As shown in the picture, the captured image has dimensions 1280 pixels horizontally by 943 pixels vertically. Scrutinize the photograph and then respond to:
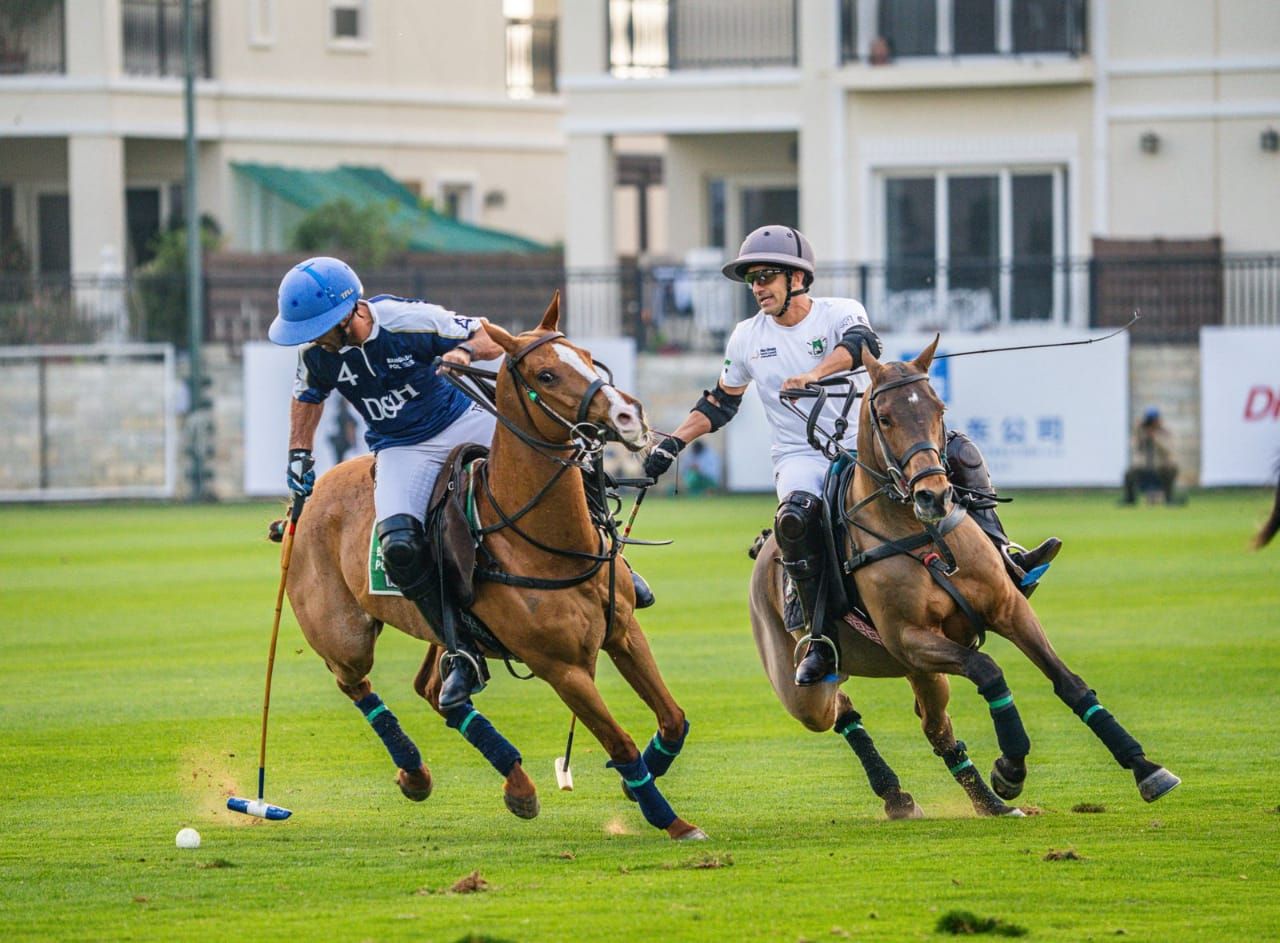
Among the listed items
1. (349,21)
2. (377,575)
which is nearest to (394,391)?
(377,575)

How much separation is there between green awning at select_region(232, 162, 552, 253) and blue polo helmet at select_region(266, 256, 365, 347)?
28374mm

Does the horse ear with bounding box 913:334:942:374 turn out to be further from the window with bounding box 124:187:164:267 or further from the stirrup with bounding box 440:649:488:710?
the window with bounding box 124:187:164:267

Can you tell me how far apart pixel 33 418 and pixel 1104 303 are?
16.3m

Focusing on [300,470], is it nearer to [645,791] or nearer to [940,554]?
[645,791]

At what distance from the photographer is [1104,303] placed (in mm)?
30891

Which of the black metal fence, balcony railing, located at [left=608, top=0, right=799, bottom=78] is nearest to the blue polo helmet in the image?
the black metal fence

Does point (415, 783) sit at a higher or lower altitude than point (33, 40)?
lower

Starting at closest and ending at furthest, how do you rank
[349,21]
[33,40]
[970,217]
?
1. [970,217]
2. [33,40]
3. [349,21]

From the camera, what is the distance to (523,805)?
9.41 metres

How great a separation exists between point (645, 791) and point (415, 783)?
5.60 ft

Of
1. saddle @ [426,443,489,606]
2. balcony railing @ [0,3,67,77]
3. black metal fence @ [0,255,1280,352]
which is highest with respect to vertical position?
balcony railing @ [0,3,67,77]

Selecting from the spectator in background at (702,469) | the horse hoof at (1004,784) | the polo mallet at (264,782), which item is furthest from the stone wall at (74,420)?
the horse hoof at (1004,784)

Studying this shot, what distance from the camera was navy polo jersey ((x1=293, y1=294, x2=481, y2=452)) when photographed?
980cm

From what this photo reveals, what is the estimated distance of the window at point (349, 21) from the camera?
43156 mm
